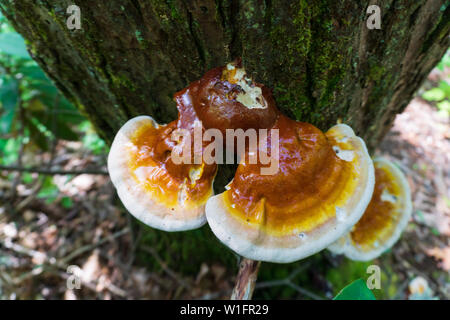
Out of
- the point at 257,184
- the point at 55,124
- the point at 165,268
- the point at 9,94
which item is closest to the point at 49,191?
the point at 55,124

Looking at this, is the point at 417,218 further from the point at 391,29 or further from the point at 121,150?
the point at 121,150

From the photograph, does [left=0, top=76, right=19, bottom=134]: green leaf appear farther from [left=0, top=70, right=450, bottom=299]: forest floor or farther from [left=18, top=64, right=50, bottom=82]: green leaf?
[left=0, top=70, right=450, bottom=299]: forest floor

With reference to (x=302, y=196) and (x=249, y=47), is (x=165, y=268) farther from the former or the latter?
(x=249, y=47)

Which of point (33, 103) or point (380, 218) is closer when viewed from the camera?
point (380, 218)

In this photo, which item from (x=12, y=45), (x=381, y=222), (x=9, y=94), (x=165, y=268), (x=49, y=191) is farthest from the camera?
(x=49, y=191)

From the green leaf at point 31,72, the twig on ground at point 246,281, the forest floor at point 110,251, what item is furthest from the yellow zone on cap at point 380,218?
the green leaf at point 31,72

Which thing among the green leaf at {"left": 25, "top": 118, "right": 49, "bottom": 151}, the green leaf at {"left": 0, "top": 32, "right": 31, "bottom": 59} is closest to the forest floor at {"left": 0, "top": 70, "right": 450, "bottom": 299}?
the green leaf at {"left": 25, "top": 118, "right": 49, "bottom": 151}

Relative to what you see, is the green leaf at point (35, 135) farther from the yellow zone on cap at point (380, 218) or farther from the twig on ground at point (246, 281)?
the yellow zone on cap at point (380, 218)
